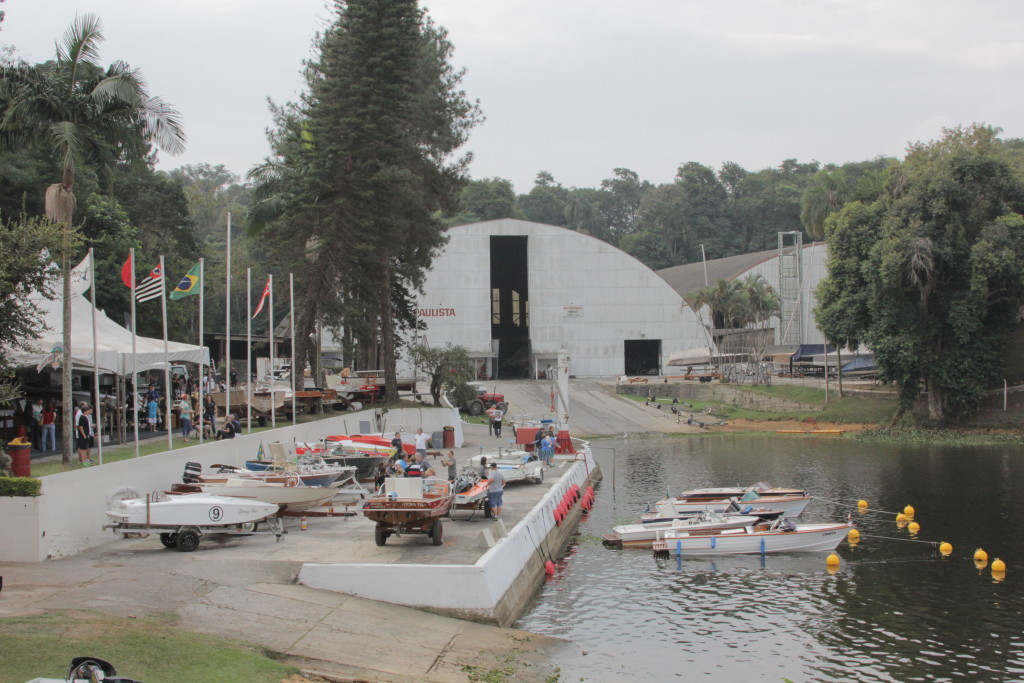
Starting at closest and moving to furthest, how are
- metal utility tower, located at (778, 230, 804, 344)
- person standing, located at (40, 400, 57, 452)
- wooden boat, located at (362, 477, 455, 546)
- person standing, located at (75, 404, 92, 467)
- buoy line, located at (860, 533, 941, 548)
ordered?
wooden boat, located at (362, 477, 455, 546) < person standing, located at (75, 404, 92, 467) < person standing, located at (40, 400, 57, 452) < buoy line, located at (860, 533, 941, 548) < metal utility tower, located at (778, 230, 804, 344)

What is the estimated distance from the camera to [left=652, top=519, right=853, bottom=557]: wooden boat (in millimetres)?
26531

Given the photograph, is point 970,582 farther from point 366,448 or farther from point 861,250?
point 861,250

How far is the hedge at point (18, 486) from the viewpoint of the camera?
18.0 meters

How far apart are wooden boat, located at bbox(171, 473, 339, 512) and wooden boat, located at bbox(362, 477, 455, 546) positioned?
3787mm

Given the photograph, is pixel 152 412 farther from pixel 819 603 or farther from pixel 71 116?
pixel 819 603

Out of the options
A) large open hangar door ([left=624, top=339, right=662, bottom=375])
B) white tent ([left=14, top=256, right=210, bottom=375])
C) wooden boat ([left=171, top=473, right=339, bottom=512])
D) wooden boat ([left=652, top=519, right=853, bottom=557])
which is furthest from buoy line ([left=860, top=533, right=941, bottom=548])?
large open hangar door ([left=624, top=339, right=662, bottom=375])

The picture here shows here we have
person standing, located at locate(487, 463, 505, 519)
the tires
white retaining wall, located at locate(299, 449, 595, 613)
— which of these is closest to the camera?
white retaining wall, located at locate(299, 449, 595, 613)

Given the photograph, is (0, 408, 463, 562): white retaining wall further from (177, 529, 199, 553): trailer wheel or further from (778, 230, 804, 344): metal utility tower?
(778, 230, 804, 344): metal utility tower

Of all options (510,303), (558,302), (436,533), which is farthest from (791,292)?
(436,533)

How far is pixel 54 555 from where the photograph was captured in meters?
18.6

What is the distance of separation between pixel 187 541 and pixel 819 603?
14.6m

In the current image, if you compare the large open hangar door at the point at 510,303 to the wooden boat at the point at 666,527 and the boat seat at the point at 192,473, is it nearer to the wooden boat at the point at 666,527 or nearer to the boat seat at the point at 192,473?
the wooden boat at the point at 666,527

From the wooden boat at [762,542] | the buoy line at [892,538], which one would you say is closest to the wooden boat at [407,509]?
the wooden boat at [762,542]

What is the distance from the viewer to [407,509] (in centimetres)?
2033
